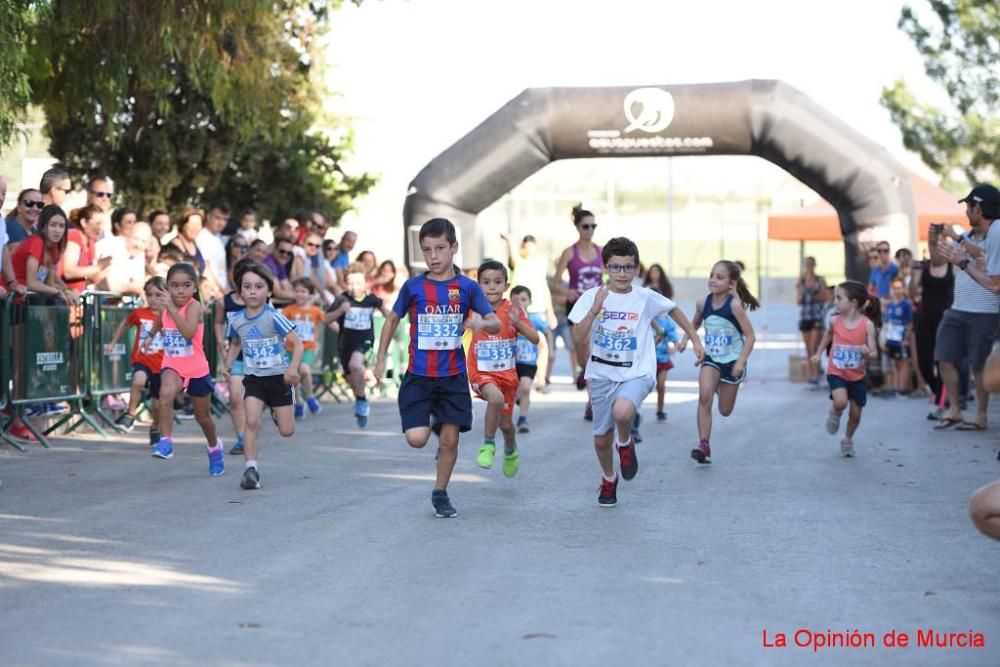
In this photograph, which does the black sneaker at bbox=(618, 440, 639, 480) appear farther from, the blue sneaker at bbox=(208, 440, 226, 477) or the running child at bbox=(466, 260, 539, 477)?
the blue sneaker at bbox=(208, 440, 226, 477)

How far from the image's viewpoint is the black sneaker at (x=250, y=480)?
10156 millimetres

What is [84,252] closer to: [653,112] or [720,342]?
[720,342]

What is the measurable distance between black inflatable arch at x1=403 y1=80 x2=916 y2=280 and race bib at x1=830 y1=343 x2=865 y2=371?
29.7ft

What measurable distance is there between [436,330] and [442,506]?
40.5 inches

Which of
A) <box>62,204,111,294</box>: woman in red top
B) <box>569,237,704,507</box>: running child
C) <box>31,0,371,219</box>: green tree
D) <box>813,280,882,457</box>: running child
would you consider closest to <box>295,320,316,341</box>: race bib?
<box>31,0,371,219</box>: green tree

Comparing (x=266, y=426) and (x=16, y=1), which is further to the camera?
(x=266, y=426)

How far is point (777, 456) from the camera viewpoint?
12.7m

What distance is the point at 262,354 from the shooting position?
1052 cm

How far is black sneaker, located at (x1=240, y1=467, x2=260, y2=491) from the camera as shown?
10.2 meters

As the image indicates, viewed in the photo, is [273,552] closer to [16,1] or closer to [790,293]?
[16,1]

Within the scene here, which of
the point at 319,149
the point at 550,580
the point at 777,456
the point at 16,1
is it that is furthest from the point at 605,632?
the point at 319,149

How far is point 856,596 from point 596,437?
3209 millimetres

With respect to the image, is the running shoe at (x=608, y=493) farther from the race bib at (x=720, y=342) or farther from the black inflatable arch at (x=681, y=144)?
the black inflatable arch at (x=681, y=144)

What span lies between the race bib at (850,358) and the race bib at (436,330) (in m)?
4.98
